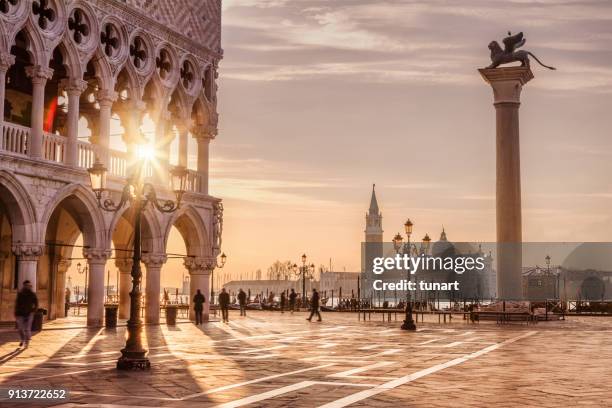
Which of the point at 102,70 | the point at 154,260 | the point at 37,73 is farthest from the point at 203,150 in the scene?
the point at 37,73

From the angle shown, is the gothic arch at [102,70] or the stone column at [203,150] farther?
the stone column at [203,150]

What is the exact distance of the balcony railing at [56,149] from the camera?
81.6 ft

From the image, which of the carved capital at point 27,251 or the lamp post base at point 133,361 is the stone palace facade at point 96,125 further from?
the lamp post base at point 133,361

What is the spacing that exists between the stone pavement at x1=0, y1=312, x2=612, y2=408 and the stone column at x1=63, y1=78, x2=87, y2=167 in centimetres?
526

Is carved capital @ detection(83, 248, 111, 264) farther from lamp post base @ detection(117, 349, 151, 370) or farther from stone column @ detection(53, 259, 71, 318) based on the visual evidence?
lamp post base @ detection(117, 349, 151, 370)

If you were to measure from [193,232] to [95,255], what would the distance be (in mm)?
6105

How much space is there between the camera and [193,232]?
110 ft

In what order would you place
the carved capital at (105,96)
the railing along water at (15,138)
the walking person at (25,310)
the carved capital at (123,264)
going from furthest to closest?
1. the carved capital at (123,264)
2. the carved capital at (105,96)
3. the railing along water at (15,138)
4. the walking person at (25,310)

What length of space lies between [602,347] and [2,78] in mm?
16910

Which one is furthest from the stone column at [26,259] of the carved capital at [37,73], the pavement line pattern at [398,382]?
the pavement line pattern at [398,382]

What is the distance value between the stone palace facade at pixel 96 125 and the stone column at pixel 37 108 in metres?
0.03

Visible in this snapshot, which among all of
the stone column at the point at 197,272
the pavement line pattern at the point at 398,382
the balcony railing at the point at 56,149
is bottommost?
the pavement line pattern at the point at 398,382

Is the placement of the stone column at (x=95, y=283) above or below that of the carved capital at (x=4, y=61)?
below

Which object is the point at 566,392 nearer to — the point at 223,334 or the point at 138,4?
the point at 223,334
